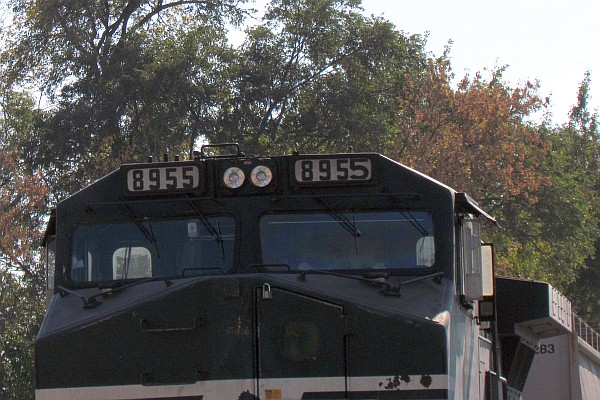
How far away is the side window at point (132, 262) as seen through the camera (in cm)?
774

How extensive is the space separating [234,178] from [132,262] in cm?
92

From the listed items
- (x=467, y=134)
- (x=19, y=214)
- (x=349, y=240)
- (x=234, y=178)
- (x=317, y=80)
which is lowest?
(x=349, y=240)

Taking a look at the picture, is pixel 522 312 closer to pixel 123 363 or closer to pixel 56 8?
pixel 123 363

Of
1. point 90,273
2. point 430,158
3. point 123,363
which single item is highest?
point 430,158

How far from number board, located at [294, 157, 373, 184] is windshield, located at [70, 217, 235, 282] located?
595mm

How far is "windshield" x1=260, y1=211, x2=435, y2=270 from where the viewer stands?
7562 millimetres

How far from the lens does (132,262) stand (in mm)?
7809

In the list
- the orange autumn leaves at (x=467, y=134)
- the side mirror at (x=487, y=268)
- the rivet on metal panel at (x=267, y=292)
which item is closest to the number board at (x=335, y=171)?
the rivet on metal panel at (x=267, y=292)

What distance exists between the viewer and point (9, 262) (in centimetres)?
3309

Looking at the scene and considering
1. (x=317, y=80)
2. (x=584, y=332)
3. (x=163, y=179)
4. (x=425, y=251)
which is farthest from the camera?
(x=317, y=80)

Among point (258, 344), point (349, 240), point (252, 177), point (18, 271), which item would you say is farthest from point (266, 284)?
point (18, 271)

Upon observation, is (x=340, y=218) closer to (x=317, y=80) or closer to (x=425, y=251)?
(x=425, y=251)

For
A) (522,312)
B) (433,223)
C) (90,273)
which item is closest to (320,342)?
(433,223)

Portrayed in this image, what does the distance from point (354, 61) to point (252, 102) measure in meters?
3.56
